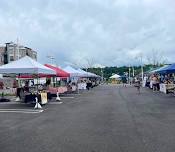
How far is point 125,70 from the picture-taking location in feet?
492

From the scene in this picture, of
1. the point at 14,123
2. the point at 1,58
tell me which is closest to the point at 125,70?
the point at 1,58

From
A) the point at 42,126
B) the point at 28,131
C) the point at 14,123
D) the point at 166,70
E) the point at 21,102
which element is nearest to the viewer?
the point at 28,131

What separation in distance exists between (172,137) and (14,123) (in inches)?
265

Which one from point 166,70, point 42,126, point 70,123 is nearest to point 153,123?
point 70,123

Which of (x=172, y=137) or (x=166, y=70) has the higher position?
(x=166, y=70)

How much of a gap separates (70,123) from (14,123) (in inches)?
89.4

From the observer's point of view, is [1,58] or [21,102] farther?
[1,58]

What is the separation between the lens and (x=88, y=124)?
553 inches

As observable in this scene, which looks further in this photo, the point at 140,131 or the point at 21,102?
the point at 21,102

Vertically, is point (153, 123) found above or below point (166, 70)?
below

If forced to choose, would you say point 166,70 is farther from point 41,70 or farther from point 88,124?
point 88,124

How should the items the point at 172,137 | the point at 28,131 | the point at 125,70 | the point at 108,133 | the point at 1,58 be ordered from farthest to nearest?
the point at 125,70 < the point at 1,58 < the point at 28,131 < the point at 108,133 < the point at 172,137

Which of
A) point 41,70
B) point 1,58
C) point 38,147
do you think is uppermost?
point 1,58

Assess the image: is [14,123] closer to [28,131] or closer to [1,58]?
[28,131]
